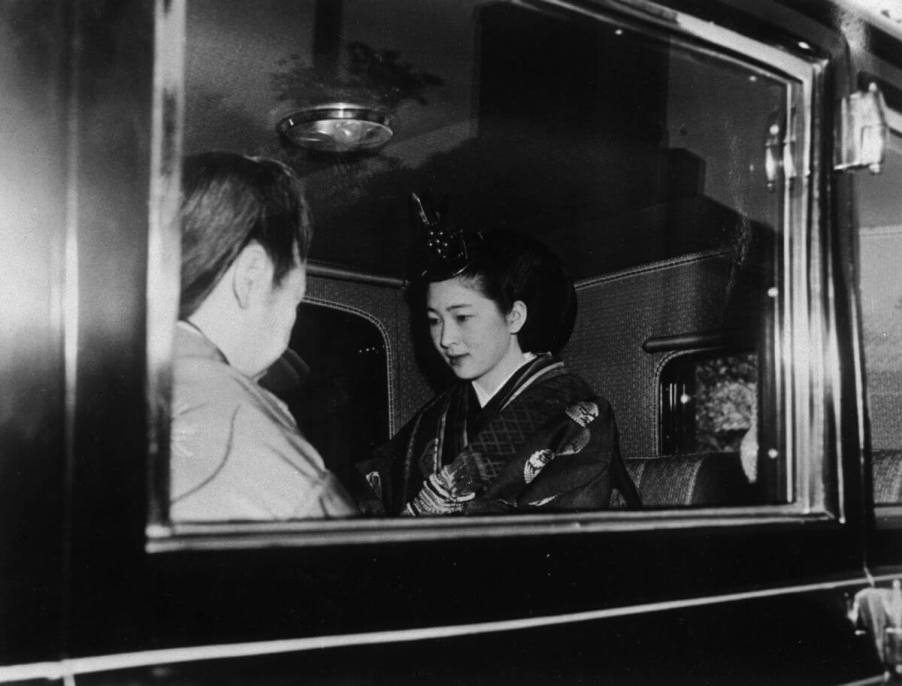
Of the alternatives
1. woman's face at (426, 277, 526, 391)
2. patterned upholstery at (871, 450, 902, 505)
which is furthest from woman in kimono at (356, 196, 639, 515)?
patterned upholstery at (871, 450, 902, 505)

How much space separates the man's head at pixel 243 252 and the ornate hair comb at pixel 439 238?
3.01ft

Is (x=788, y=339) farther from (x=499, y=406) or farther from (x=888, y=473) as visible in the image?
(x=499, y=406)

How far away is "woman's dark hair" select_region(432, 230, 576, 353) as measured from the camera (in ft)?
6.70

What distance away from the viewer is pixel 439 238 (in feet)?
6.77

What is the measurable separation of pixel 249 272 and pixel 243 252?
0.07 ft

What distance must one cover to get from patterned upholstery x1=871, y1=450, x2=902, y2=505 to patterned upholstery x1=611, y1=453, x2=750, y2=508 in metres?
0.28

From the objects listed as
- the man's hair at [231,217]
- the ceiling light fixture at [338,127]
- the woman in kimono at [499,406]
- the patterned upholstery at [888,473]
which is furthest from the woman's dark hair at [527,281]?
the man's hair at [231,217]

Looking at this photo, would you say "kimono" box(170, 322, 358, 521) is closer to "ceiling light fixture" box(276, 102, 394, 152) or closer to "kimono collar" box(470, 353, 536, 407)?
"ceiling light fixture" box(276, 102, 394, 152)

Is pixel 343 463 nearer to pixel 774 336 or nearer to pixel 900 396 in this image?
pixel 774 336

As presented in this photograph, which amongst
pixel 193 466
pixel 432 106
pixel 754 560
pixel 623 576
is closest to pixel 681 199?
pixel 432 106

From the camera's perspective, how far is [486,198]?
2133 mm

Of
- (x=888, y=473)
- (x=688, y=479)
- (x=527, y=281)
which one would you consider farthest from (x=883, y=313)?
(x=527, y=281)

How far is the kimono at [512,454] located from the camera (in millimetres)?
1793

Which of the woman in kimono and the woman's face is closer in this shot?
the woman in kimono
